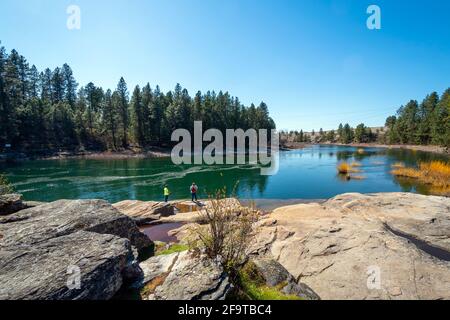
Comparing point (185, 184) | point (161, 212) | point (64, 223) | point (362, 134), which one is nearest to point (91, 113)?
point (185, 184)

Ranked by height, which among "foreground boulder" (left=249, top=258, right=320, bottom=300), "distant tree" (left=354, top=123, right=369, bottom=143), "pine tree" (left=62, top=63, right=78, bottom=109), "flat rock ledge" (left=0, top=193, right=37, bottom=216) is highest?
"pine tree" (left=62, top=63, right=78, bottom=109)

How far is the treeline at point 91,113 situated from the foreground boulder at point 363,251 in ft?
231

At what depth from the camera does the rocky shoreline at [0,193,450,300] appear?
16.6 ft

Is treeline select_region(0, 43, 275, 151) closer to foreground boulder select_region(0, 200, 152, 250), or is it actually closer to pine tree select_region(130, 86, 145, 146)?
pine tree select_region(130, 86, 145, 146)

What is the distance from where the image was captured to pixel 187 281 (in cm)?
534

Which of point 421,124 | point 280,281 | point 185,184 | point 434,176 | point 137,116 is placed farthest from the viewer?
point 421,124

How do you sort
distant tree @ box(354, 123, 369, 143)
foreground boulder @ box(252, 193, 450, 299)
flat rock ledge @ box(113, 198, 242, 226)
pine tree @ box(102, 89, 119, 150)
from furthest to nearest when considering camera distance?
distant tree @ box(354, 123, 369, 143)
pine tree @ box(102, 89, 119, 150)
flat rock ledge @ box(113, 198, 242, 226)
foreground boulder @ box(252, 193, 450, 299)

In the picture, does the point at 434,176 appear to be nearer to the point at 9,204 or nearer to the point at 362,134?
the point at 9,204

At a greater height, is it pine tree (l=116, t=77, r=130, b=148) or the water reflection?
pine tree (l=116, t=77, r=130, b=148)

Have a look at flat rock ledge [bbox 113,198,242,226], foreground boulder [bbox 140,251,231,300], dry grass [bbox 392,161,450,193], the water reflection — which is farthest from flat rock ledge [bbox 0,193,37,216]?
dry grass [bbox 392,161,450,193]

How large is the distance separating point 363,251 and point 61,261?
33.0ft

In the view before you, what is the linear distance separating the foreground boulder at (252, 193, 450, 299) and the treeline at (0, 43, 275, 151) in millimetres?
70430

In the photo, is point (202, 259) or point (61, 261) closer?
point (61, 261)

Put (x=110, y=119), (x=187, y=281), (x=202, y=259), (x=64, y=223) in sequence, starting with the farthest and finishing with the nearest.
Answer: (x=110, y=119) < (x=64, y=223) < (x=202, y=259) < (x=187, y=281)
